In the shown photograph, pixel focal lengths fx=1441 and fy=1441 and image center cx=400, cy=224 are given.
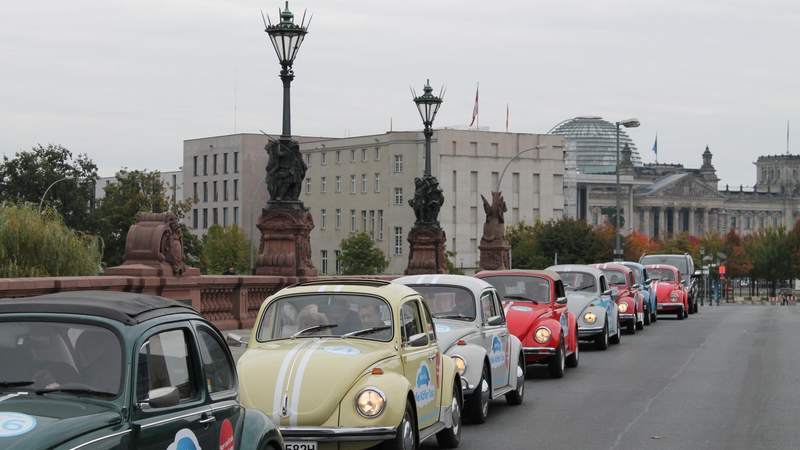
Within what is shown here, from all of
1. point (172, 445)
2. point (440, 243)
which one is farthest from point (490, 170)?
point (172, 445)

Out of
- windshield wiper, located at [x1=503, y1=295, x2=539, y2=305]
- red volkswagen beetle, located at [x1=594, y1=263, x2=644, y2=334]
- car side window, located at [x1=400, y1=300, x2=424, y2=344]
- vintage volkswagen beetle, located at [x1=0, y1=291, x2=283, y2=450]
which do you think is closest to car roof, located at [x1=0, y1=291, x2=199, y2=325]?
vintage volkswagen beetle, located at [x1=0, y1=291, x2=283, y2=450]

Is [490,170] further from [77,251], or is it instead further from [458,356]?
[458,356]

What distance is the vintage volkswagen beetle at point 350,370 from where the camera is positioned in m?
10.8

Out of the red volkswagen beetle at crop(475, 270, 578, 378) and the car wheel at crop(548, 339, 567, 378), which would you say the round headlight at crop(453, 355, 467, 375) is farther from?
the car wheel at crop(548, 339, 567, 378)

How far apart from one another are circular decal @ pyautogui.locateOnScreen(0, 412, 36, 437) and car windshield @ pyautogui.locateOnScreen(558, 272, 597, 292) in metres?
21.5

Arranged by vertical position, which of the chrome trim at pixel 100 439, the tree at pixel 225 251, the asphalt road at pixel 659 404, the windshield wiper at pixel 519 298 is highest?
the tree at pixel 225 251

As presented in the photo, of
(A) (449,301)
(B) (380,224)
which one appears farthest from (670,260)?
(B) (380,224)

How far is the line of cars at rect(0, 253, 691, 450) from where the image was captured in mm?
6953

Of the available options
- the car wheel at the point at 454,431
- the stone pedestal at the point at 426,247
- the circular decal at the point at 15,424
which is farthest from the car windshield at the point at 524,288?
the stone pedestal at the point at 426,247

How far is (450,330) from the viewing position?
15.1m

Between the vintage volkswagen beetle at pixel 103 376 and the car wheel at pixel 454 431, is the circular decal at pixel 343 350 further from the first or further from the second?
the vintage volkswagen beetle at pixel 103 376

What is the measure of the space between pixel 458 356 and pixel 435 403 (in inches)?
83.0

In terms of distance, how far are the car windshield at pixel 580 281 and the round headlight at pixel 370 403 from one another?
16772mm

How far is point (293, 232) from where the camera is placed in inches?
1093
